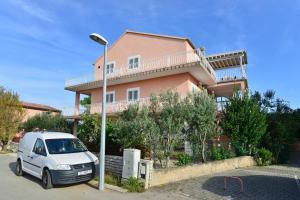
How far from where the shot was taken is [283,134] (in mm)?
17453

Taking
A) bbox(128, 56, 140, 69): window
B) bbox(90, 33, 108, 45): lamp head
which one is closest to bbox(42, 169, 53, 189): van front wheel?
bbox(90, 33, 108, 45): lamp head

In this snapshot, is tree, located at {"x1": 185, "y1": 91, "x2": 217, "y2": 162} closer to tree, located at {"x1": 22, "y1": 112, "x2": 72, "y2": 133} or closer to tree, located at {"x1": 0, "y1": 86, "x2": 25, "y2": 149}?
tree, located at {"x1": 0, "y1": 86, "x2": 25, "y2": 149}

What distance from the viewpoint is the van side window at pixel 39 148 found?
10164mm

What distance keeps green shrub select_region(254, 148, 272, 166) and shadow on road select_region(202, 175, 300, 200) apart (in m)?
4.43

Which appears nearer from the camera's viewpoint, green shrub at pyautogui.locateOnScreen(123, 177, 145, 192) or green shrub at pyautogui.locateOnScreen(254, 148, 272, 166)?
green shrub at pyautogui.locateOnScreen(123, 177, 145, 192)

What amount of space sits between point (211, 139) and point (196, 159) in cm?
148

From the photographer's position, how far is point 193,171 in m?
11.5

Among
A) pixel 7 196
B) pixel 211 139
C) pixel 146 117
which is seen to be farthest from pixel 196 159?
pixel 7 196

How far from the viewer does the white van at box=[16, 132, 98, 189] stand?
921cm

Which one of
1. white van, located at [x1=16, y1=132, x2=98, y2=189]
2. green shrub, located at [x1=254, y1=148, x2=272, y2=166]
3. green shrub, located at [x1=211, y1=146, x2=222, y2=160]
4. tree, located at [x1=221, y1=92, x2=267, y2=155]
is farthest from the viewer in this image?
green shrub, located at [x1=254, y1=148, x2=272, y2=166]

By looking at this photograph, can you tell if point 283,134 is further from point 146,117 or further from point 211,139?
point 146,117

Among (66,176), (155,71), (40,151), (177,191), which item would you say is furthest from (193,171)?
(155,71)

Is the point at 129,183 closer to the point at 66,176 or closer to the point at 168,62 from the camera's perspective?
the point at 66,176

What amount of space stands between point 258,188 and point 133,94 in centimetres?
1634
